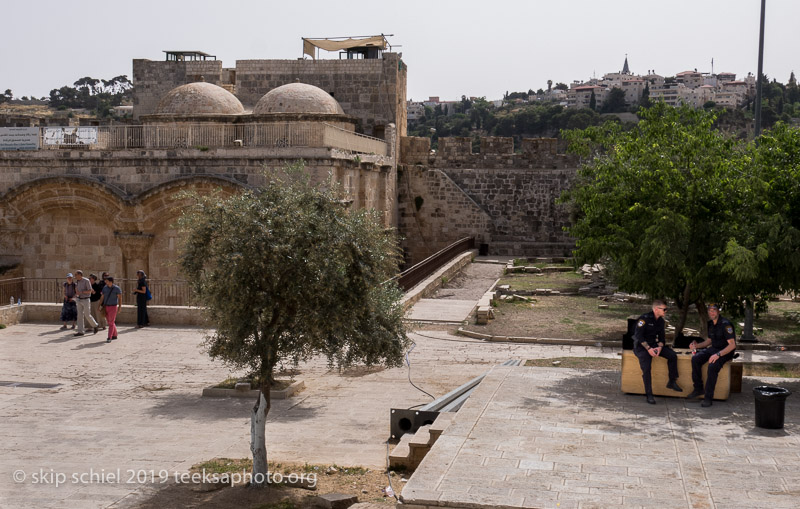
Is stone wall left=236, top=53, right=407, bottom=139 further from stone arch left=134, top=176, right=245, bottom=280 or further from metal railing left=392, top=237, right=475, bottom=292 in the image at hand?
stone arch left=134, top=176, right=245, bottom=280

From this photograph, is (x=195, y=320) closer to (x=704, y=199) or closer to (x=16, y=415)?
Result: (x=16, y=415)

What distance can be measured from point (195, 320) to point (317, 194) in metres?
9.46

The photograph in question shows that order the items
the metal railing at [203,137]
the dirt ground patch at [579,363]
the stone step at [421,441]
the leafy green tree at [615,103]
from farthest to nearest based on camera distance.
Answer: the leafy green tree at [615,103] → the metal railing at [203,137] → the dirt ground patch at [579,363] → the stone step at [421,441]

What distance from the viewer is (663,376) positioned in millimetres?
10367

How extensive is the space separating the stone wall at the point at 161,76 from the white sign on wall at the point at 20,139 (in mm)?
9732

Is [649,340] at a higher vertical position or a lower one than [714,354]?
higher

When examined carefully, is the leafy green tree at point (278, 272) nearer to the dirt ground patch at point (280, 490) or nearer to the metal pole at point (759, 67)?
the dirt ground patch at point (280, 490)

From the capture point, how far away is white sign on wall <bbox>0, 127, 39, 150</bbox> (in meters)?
21.6

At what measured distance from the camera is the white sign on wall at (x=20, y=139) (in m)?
21.6

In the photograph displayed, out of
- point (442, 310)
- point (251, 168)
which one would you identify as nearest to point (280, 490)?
point (442, 310)

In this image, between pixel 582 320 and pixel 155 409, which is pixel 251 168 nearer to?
pixel 582 320

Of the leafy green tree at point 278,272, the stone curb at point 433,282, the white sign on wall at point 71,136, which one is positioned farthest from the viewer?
the white sign on wall at point 71,136

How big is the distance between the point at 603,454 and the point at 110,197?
16.3 meters

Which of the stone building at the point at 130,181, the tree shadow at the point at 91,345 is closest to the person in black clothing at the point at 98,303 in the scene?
the tree shadow at the point at 91,345
